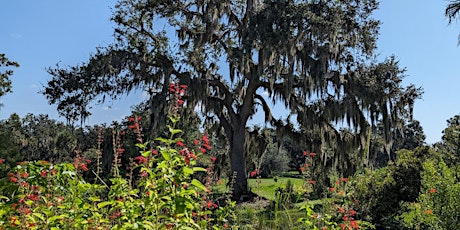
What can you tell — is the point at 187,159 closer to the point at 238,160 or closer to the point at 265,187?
the point at 238,160

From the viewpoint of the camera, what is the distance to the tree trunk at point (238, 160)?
1617 centimetres

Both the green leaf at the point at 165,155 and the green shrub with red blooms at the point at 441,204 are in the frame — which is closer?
the green leaf at the point at 165,155

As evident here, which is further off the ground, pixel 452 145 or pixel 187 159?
pixel 452 145

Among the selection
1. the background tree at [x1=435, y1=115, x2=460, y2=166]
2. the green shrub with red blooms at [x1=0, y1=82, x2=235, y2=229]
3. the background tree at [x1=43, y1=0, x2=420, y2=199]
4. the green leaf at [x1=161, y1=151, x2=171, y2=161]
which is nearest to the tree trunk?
the background tree at [x1=43, y1=0, x2=420, y2=199]

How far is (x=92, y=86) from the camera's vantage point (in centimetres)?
1576

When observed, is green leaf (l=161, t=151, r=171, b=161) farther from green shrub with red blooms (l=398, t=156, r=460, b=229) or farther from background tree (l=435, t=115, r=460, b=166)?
background tree (l=435, t=115, r=460, b=166)

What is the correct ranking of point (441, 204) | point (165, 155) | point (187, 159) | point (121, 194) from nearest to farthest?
1. point (165, 155)
2. point (187, 159)
3. point (121, 194)
4. point (441, 204)

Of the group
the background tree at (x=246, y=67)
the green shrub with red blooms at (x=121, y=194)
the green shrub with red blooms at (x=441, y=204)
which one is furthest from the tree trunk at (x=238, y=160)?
the green shrub with red blooms at (x=121, y=194)

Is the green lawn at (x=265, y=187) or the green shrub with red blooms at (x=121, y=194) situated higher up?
the green lawn at (x=265, y=187)

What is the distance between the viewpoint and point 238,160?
1633 centimetres

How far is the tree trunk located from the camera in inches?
637

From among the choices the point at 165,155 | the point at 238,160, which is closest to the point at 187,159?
the point at 165,155

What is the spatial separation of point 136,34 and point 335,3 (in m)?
7.53

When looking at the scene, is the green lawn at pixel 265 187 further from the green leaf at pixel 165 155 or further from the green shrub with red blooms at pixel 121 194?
the green leaf at pixel 165 155
